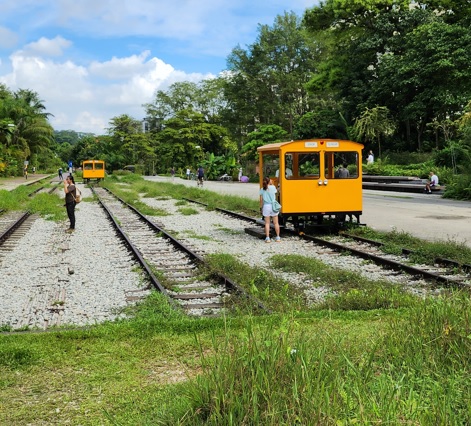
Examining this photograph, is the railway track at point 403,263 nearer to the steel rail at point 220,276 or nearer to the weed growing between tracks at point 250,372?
the steel rail at point 220,276

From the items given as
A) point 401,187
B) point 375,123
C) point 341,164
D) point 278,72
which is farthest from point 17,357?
point 278,72

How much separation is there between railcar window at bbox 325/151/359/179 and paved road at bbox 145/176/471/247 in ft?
6.17

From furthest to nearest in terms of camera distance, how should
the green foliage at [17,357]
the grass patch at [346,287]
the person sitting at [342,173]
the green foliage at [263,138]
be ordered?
the green foliage at [263,138]
the person sitting at [342,173]
the grass patch at [346,287]
the green foliage at [17,357]

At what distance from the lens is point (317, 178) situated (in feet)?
48.6

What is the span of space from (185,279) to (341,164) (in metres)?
7.09

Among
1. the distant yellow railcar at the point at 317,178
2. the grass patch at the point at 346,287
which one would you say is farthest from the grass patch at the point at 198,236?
the grass patch at the point at 346,287

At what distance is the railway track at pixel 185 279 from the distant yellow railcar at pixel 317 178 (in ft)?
10.5

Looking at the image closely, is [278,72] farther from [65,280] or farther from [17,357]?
[17,357]

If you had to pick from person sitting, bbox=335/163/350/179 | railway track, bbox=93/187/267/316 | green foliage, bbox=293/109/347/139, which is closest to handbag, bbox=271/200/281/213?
person sitting, bbox=335/163/350/179

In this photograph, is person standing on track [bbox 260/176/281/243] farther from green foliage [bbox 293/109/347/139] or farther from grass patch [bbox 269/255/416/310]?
green foliage [bbox 293/109/347/139]

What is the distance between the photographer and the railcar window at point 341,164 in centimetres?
1488

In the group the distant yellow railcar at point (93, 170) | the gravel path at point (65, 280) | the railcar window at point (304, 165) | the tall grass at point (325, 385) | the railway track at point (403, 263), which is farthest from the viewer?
the distant yellow railcar at point (93, 170)

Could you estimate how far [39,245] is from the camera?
1416cm

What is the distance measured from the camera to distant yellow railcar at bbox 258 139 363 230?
A: 14.7 metres
